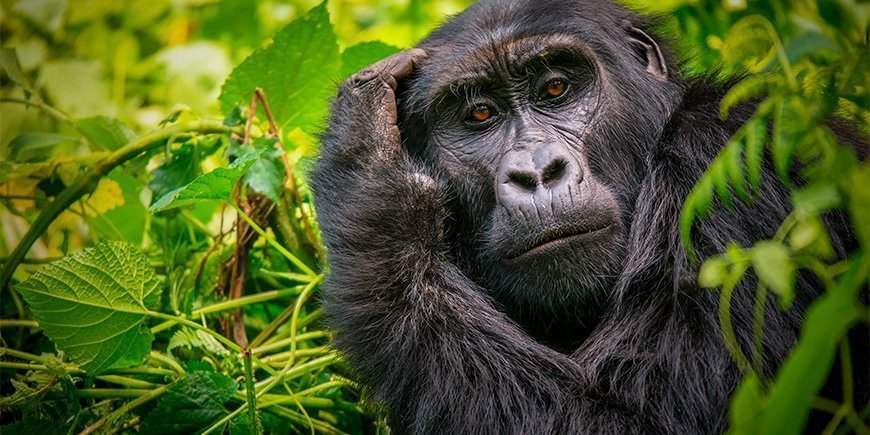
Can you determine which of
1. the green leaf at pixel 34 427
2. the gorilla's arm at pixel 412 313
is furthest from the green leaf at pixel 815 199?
the green leaf at pixel 34 427

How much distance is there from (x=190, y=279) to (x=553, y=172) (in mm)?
1907

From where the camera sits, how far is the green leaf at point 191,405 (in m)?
3.12

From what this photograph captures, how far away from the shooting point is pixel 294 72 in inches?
163

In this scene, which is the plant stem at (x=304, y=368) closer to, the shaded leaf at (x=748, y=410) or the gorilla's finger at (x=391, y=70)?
the gorilla's finger at (x=391, y=70)

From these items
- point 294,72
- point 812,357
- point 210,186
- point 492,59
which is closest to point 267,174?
point 210,186

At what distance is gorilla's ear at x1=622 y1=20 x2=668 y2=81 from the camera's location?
3.55 m

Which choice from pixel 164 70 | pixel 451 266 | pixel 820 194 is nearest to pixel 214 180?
pixel 451 266

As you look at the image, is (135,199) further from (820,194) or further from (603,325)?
(820,194)

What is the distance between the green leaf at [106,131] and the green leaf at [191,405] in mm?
1495

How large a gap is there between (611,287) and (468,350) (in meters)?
0.57

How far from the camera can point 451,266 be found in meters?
3.21

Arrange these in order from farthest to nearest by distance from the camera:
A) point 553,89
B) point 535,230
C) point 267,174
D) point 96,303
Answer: point 267,174 → point 553,89 → point 96,303 → point 535,230

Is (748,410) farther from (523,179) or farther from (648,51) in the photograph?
(648,51)

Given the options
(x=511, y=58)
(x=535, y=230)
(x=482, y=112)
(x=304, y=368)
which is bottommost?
(x=304, y=368)
